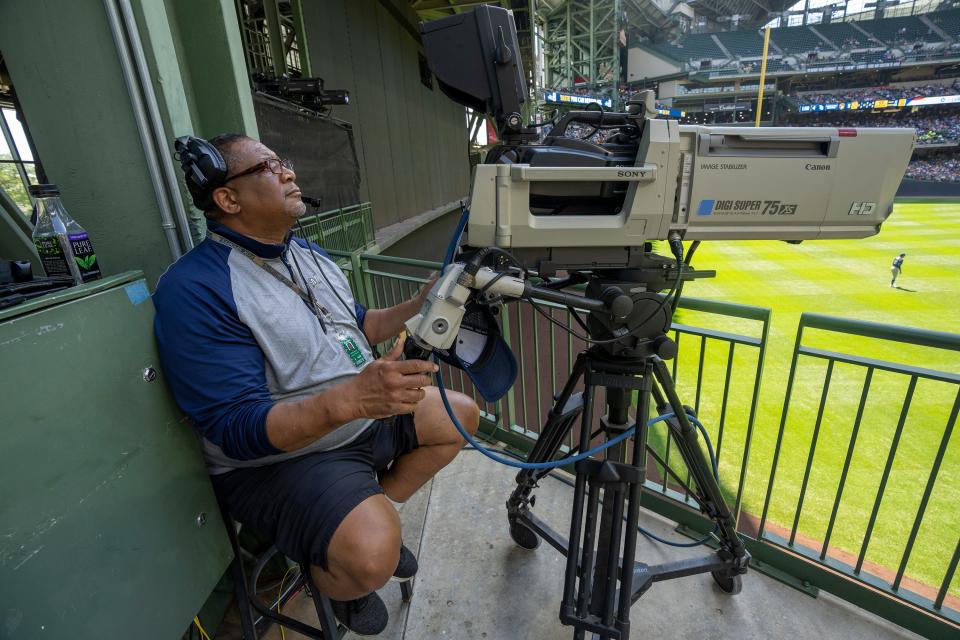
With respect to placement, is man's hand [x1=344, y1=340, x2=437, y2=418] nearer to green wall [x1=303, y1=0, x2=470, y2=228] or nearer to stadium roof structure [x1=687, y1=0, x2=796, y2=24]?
green wall [x1=303, y1=0, x2=470, y2=228]

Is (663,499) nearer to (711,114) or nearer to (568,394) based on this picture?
(568,394)

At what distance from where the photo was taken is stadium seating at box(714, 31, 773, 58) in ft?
134

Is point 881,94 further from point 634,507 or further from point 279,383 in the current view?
point 279,383

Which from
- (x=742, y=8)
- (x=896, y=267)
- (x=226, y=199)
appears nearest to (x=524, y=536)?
(x=226, y=199)

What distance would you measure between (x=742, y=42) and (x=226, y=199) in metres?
54.1

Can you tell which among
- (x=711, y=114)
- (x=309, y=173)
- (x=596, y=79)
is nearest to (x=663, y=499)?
(x=309, y=173)

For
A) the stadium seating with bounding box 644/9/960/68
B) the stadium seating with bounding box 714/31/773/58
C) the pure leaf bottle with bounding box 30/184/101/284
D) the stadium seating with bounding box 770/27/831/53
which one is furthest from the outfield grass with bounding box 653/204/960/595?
the stadium seating with bounding box 714/31/773/58

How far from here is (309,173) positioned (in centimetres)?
561

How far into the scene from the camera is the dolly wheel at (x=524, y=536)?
6.40ft

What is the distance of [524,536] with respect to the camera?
1966 millimetres

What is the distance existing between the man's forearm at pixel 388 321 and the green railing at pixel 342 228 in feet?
10.2

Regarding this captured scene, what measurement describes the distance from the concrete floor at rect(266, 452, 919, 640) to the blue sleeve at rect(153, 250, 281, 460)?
3.39 feet

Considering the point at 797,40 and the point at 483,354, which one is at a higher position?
the point at 797,40

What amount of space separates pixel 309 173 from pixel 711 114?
3854 centimetres
